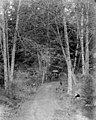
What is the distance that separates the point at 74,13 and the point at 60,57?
631cm

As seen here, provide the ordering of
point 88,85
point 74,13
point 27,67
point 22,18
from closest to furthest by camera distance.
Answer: point 88,85, point 74,13, point 22,18, point 27,67

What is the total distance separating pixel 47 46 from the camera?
1644 centimetres

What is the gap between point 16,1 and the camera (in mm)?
11562

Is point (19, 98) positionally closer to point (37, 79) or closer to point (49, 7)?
point (49, 7)

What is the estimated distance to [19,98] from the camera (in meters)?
9.23

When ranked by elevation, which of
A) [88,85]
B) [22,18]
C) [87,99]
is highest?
[22,18]

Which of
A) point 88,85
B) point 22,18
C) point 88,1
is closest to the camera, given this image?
point 88,85

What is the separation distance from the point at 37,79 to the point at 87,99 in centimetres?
901

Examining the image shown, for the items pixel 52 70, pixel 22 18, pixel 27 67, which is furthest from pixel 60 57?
pixel 22 18

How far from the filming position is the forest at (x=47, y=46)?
936cm

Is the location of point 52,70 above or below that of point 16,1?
below

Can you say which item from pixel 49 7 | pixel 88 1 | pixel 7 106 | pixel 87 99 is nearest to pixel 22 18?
pixel 49 7

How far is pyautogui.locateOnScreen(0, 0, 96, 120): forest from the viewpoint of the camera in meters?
9.36

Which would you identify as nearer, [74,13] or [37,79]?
[74,13]
